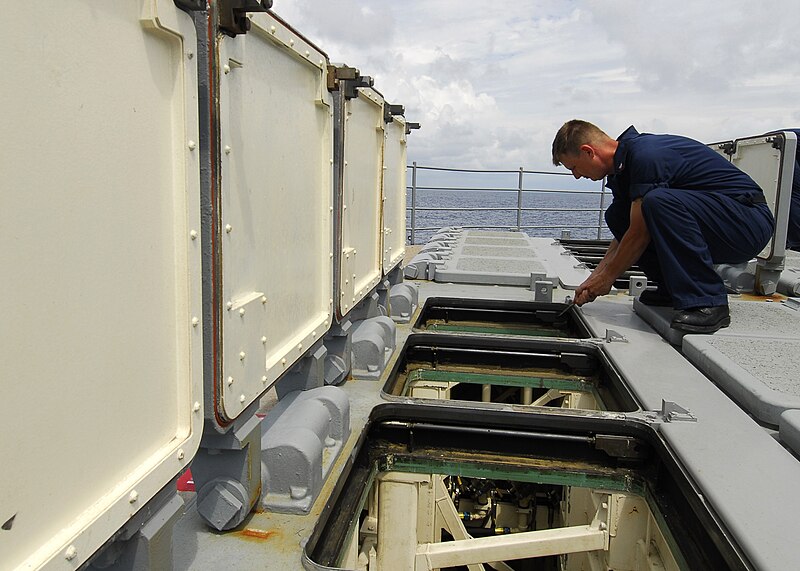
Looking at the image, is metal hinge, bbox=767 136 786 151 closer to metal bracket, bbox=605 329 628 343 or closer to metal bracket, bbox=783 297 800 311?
metal bracket, bbox=783 297 800 311

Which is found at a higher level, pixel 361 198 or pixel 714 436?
pixel 361 198

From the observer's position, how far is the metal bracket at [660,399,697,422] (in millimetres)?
2010

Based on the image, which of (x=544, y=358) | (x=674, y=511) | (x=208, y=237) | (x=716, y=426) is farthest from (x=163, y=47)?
(x=544, y=358)

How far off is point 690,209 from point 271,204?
201cm

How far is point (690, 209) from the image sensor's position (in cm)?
292

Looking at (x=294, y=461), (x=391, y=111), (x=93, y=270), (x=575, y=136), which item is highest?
(x=391, y=111)

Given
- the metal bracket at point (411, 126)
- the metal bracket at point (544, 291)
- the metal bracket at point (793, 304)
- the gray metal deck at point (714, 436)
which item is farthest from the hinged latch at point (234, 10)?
the metal bracket at point (793, 304)

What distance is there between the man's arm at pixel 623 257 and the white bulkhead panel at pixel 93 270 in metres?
2.31

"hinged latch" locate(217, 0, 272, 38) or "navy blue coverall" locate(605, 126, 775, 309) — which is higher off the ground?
"hinged latch" locate(217, 0, 272, 38)

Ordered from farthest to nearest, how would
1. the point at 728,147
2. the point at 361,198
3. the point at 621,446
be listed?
the point at 728,147 < the point at 361,198 < the point at 621,446

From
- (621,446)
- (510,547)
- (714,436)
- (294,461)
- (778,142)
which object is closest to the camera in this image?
(294,461)

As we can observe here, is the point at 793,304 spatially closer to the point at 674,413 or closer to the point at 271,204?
the point at 674,413

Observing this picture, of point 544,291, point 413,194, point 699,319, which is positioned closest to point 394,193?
point 544,291

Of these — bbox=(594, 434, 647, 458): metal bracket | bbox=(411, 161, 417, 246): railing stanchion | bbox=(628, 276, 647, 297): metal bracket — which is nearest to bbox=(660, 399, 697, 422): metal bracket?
bbox=(594, 434, 647, 458): metal bracket
